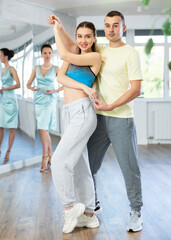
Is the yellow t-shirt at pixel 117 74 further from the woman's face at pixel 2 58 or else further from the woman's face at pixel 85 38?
the woman's face at pixel 2 58

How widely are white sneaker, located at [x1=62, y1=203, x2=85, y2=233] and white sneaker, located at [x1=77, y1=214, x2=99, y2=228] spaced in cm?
17

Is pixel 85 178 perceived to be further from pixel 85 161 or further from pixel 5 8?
pixel 5 8

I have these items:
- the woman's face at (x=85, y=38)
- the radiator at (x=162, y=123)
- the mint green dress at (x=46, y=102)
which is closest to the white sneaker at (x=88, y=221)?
the woman's face at (x=85, y=38)

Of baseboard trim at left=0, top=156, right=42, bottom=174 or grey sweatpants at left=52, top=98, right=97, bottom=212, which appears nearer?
grey sweatpants at left=52, top=98, right=97, bottom=212

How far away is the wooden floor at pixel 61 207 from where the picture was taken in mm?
2574

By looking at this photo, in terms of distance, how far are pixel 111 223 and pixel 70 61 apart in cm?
125

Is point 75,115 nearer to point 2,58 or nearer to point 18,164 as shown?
point 2,58

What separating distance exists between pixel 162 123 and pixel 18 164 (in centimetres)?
321

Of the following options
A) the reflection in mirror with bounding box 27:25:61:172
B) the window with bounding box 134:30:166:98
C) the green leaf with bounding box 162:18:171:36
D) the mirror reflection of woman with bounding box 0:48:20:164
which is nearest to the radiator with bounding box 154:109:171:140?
the window with bounding box 134:30:166:98

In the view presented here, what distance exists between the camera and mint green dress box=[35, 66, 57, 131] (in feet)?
16.4

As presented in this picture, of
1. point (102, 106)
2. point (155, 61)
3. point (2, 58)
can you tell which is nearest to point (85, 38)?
point (102, 106)

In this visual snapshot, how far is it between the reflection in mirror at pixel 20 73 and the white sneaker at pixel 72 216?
2.29 m

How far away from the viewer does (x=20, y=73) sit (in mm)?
4809

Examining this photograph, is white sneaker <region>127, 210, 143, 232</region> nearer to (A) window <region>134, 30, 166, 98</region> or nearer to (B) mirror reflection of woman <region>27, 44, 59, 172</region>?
(B) mirror reflection of woman <region>27, 44, 59, 172</region>
